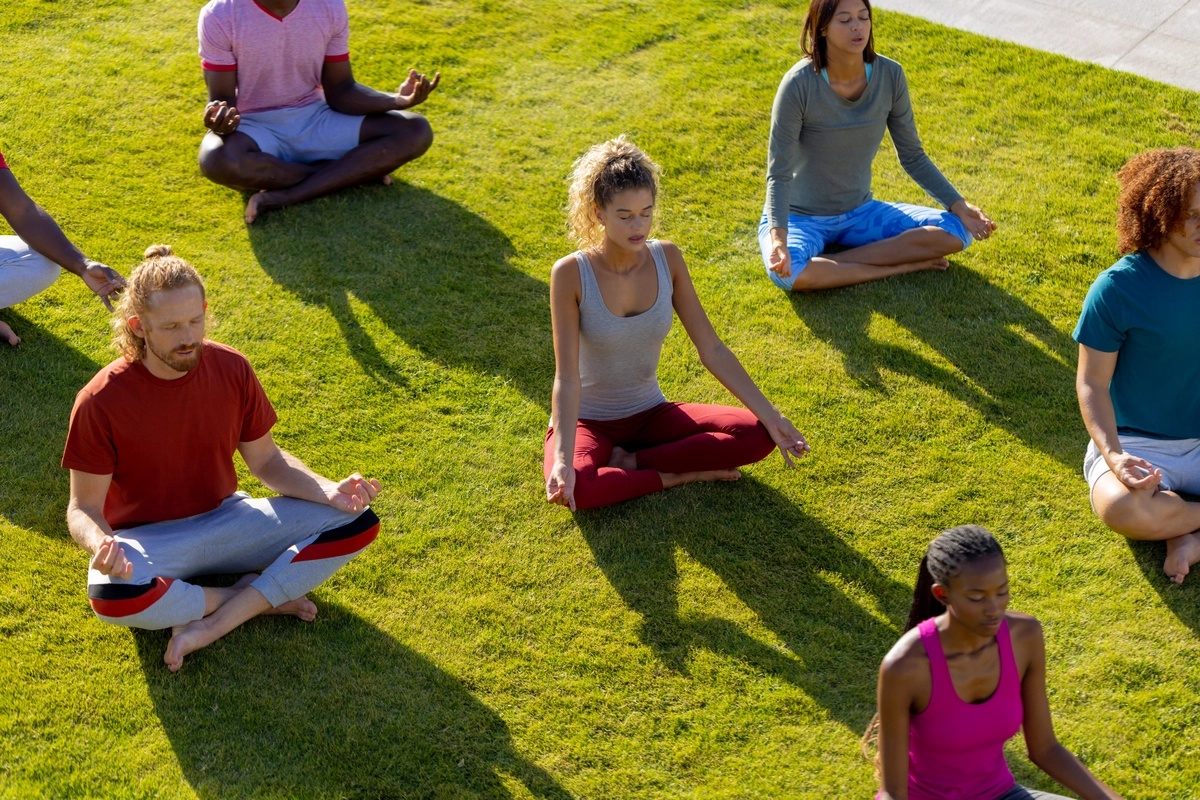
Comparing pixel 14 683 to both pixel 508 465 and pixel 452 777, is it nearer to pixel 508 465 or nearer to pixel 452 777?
pixel 452 777

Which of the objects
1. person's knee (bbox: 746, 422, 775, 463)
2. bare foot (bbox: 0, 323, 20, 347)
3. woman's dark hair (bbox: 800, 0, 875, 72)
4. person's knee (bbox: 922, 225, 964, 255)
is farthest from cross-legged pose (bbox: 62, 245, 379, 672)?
person's knee (bbox: 922, 225, 964, 255)

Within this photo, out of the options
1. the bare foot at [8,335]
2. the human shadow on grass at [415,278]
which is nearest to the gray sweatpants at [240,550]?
the human shadow on grass at [415,278]

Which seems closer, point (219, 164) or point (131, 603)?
point (131, 603)

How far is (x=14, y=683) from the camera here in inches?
179

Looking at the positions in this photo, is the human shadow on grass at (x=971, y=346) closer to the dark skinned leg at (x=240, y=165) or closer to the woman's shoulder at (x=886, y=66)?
the woman's shoulder at (x=886, y=66)

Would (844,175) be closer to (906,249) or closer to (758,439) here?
(906,249)

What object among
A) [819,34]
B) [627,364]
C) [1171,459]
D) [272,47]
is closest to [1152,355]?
[1171,459]

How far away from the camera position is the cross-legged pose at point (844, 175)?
21.0 ft

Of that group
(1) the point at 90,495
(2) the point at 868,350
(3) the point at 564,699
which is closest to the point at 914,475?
(2) the point at 868,350

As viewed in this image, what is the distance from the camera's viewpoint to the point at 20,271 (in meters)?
6.35

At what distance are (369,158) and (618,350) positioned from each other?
3.02m

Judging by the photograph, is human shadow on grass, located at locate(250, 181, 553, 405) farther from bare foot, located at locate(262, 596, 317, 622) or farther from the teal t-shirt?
the teal t-shirt

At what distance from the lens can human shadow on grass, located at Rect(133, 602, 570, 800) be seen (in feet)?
13.7

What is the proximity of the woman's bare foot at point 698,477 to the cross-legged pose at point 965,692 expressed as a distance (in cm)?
191
